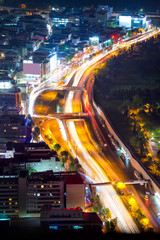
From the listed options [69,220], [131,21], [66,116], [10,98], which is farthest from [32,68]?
[69,220]

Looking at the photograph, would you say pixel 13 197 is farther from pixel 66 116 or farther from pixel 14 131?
pixel 66 116

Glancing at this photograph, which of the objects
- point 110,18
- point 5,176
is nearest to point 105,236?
point 5,176

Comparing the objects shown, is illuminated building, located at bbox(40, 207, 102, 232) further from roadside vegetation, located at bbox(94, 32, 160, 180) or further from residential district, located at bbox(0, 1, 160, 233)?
roadside vegetation, located at bbox(94, 32, 160, 180)

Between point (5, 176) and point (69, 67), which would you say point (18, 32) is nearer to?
point (69, 67)

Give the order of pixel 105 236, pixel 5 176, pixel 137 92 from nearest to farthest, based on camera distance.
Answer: pixel 105 236 < pixel 5 176 < pixel 137 92

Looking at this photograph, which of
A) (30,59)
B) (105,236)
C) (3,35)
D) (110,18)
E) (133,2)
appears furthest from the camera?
(133,2)

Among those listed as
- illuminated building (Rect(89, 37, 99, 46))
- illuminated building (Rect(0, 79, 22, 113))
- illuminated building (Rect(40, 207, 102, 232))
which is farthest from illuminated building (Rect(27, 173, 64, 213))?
illuminated building (Rect(89, 37, 99, 46))
